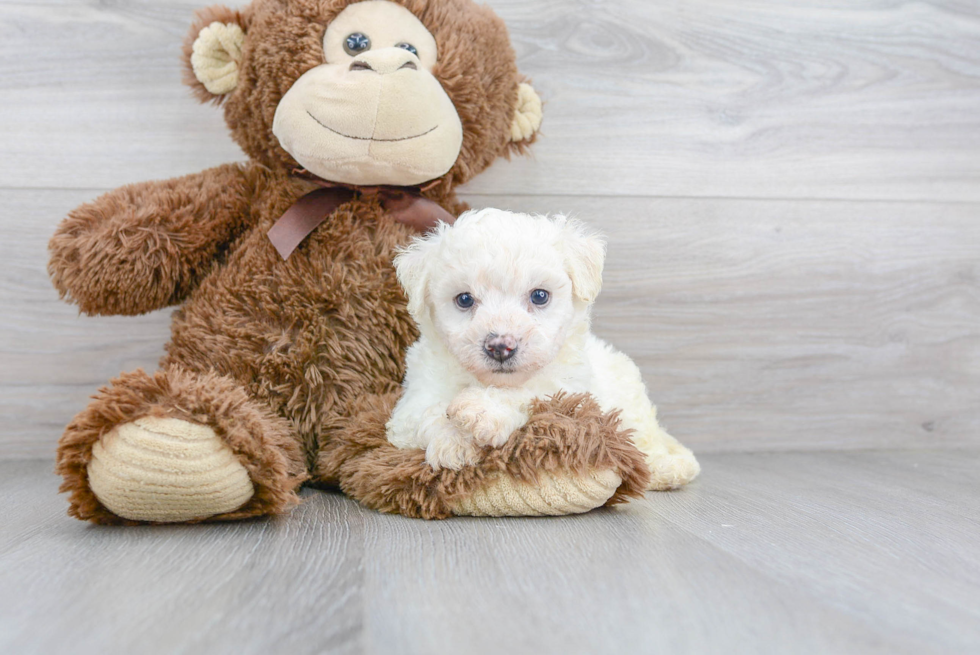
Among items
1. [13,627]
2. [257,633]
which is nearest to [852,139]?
[257,633]

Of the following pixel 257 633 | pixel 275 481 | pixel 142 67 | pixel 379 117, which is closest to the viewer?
pixel 257 633

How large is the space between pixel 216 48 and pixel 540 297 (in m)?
0.62

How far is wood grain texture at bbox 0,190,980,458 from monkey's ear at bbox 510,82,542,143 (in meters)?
0.21

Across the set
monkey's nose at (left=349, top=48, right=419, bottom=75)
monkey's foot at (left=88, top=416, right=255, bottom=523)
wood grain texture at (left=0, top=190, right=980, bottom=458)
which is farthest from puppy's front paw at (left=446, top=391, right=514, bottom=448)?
wood grain texture at (left=0, top=190, right=980, bottom=458)

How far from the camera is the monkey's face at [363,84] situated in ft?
3.41

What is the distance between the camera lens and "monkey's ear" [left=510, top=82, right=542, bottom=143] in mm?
1223

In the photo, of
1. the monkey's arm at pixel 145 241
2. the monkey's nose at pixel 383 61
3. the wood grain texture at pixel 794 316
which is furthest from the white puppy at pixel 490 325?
the wood grain texture at pixel 794 316

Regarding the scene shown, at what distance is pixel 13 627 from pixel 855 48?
159 cm

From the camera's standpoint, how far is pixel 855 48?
1.51 m

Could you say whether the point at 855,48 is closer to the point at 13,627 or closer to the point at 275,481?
the point at 275,481

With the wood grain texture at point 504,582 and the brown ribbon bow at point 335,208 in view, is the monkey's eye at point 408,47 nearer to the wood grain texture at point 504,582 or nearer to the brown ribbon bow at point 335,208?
the brown ribbon bow at point 335,208

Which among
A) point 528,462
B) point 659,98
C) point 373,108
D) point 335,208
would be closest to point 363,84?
point 373,108

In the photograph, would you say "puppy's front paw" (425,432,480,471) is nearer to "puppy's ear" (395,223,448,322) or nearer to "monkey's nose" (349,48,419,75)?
"puppy's ear" (395,223,448,322)

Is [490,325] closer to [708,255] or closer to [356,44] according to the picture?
[356,44]
